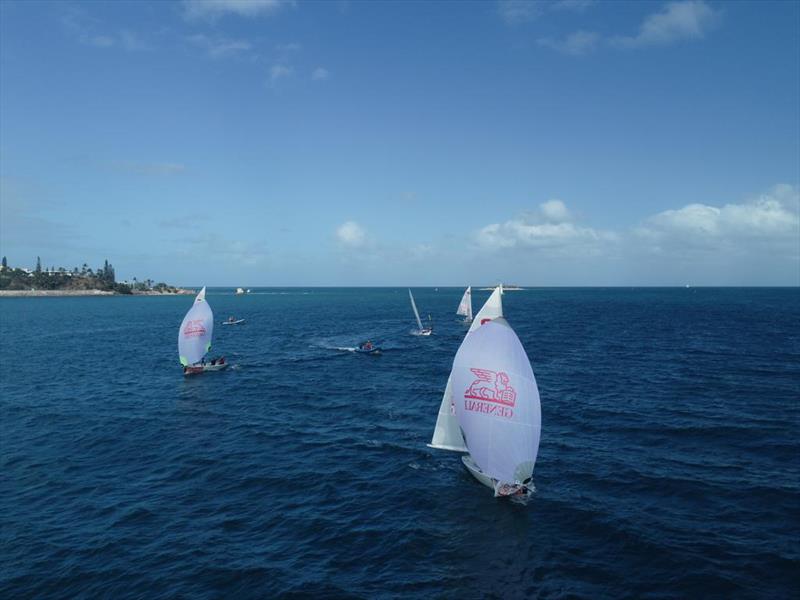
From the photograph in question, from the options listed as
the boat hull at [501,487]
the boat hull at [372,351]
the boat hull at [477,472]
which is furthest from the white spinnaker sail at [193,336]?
the boat hull at [501,487]

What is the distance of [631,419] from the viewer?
1734 inches

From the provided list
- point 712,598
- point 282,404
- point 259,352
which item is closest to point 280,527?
point 712,598

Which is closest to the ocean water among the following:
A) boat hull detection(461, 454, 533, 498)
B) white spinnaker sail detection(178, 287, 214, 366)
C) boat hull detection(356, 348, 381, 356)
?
boat hull detection(461, 454, 533, 498)

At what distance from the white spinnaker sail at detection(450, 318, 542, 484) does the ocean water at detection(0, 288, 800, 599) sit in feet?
8.23

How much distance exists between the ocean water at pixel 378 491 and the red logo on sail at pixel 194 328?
5685 millimetres

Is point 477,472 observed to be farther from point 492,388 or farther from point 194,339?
point 194,339

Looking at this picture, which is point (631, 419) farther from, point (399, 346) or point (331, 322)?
point (331, 322)

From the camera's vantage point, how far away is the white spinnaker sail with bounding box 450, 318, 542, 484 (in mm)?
28547

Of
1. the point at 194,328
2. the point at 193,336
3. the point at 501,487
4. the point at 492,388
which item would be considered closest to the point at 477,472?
the point at 501,487

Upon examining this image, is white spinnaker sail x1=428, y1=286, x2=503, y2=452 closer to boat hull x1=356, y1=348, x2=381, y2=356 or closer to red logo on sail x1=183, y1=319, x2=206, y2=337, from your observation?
red logo on sail x1=183, y1=319, x2=206, y2=337

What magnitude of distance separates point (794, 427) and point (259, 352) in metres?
72.2

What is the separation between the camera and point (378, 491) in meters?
31.0

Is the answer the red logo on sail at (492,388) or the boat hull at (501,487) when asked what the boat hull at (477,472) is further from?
the red logo on sail at (492,388)

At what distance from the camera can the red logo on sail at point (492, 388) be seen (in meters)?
28.8
